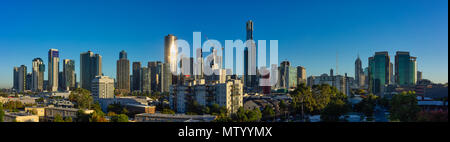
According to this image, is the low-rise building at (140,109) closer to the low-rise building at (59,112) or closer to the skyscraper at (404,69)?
the low-rise building at (59,112)

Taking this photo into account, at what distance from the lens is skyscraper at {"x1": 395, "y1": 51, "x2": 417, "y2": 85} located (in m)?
11.1

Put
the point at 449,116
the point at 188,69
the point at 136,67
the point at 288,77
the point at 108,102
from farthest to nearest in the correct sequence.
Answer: the point at 136,67 < the point at 288,77 < the point at 188,69 < the point at 108,102 < the point at 449,116

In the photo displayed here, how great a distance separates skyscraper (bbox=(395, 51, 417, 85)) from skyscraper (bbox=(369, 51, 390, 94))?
2181mm

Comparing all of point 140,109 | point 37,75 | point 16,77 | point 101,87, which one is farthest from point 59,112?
point 16,77

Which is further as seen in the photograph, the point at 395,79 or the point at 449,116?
the point at 395,79

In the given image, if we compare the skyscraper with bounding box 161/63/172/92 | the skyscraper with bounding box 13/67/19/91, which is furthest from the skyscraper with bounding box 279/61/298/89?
the skyscraper with bounding box 13/67/19/91

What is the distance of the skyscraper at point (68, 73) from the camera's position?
21.8 m

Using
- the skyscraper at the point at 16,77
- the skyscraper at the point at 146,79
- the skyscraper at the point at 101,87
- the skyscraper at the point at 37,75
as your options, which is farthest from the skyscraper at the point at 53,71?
the skyscraper at the point at 146,79

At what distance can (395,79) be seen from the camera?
41.9 feet

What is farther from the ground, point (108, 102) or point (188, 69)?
point (188, 69)

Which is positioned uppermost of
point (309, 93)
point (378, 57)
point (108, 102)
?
point (378, 57)
